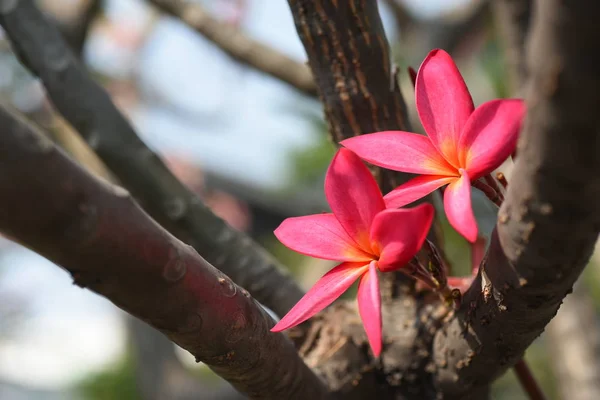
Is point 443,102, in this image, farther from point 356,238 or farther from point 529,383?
point 529,383

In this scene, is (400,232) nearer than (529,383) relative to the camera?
Yes

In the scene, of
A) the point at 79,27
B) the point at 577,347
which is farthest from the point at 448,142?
the point at 79,27

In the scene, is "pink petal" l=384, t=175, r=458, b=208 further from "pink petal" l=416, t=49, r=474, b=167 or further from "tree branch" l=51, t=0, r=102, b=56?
"tree branch" l=51, t=0, r=102, b=56

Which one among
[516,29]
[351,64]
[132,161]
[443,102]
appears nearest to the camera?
[443,102]

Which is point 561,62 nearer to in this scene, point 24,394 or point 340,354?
point 340,354

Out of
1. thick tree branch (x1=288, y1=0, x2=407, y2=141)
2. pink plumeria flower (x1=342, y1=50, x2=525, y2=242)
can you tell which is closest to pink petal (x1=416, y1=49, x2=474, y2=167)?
pink plumeria flower (x1=342, y1=50, x2=525, y2=242)

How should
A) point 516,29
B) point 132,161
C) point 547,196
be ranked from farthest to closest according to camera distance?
point 516,29
point 132,161
point 547,196

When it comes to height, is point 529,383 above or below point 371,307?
below

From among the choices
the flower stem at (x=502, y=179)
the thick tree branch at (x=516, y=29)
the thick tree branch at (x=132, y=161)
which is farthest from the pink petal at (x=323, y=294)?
the thick tree branch at (x=516, y=29)
